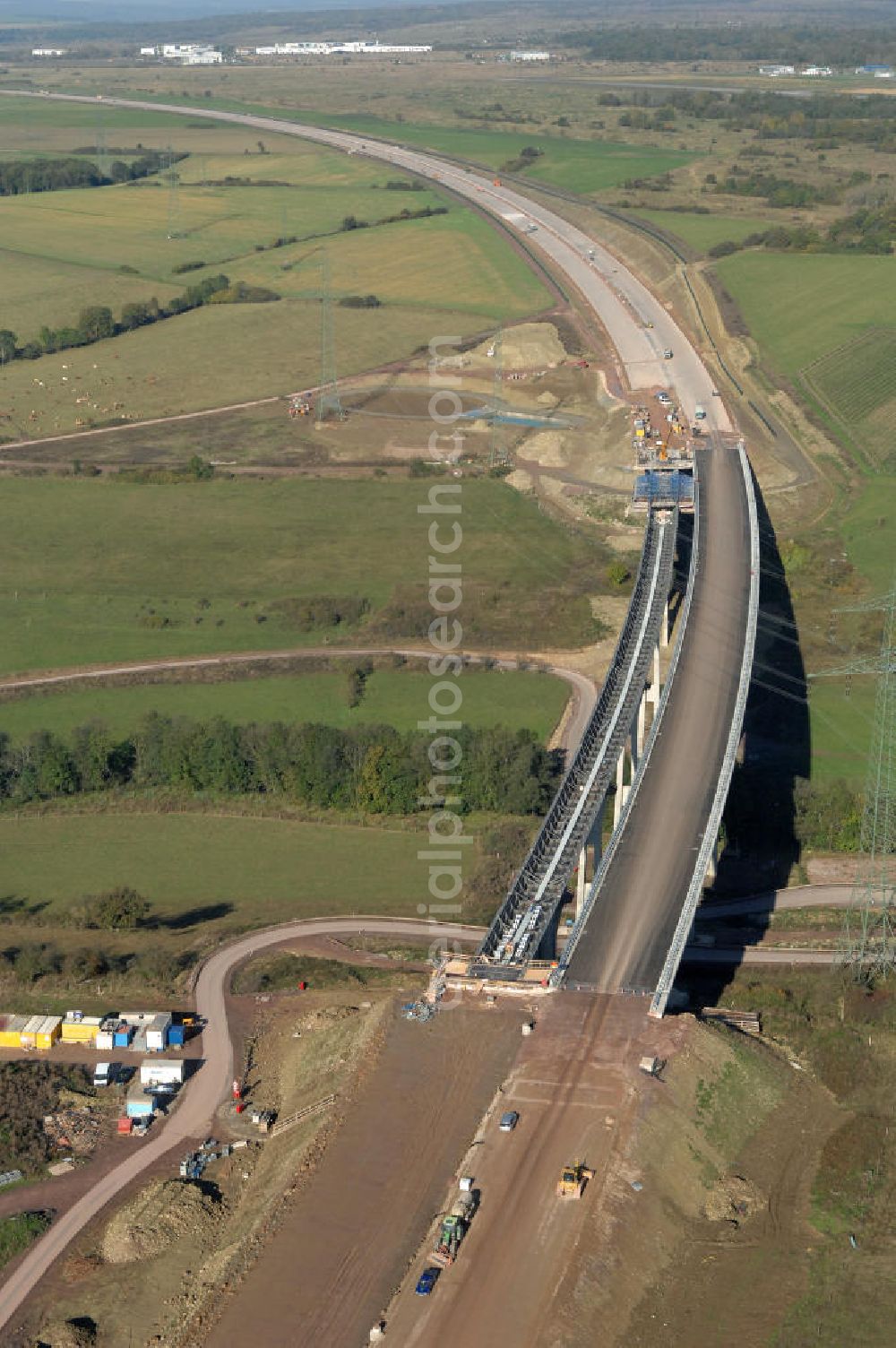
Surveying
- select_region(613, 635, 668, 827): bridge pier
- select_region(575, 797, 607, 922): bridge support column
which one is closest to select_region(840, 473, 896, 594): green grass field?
A: select_region(613, 635, 668, 827): bridge pier

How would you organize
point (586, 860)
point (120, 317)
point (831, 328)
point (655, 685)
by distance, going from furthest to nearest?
point (120, 317) → point (831, 328) → point (655, 685) → point (586, 860)

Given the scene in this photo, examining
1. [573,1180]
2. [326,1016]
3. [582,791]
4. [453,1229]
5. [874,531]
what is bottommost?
[326,1016]

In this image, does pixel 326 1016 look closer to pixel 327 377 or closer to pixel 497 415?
pixel 497 415

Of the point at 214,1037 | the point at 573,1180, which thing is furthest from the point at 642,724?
the point at 573,1180

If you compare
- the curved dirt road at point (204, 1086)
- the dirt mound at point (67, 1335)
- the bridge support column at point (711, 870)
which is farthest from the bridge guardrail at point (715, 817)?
the dirt mound at point (67, 1335)

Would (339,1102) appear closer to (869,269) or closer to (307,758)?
(307,758)

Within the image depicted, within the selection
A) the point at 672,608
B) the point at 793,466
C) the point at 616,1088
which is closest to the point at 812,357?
the point at 793,466

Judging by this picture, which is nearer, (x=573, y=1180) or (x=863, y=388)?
(x=573, y=1180)
